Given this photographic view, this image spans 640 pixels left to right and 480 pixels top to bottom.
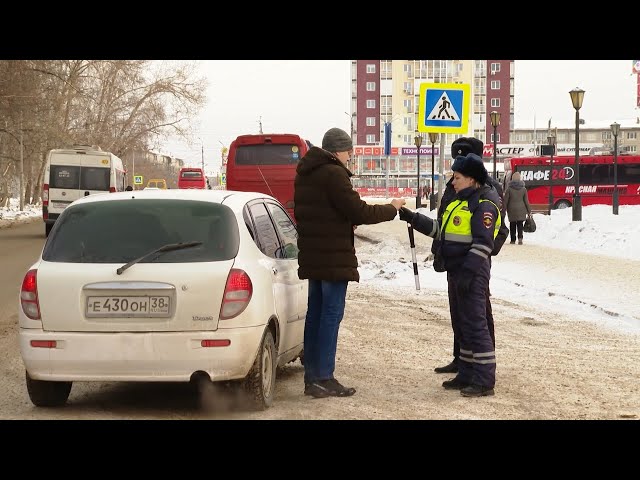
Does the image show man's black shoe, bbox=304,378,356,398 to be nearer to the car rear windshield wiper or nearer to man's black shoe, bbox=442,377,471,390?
man's black shoe, bbox=442,377,471,390

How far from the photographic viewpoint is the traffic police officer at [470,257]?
7.19m

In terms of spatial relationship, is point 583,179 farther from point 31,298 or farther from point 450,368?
point 31,298

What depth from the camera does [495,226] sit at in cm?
738

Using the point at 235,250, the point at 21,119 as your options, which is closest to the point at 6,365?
the point at 235,250

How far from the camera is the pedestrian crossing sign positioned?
53.6 feet

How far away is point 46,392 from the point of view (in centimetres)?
641

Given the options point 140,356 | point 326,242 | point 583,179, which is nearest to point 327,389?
point 326,242

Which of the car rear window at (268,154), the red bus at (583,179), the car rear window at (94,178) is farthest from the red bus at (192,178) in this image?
the car rear window at (268,154)

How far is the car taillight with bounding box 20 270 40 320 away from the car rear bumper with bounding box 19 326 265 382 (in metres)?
0.17

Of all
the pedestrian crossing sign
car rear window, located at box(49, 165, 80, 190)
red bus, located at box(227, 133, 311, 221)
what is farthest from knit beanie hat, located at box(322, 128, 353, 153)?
car rear window, located at box(49, 165, 80, 190)

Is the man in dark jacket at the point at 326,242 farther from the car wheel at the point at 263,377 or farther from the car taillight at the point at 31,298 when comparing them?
the car taillight at the point at 31,298

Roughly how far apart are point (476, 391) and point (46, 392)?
2915 mm

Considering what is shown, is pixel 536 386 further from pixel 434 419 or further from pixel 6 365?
pixel 6 365
